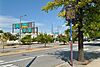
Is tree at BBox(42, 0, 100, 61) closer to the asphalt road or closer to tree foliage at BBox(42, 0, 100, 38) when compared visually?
tree foliage at BBox(42, 0, 100, 38)

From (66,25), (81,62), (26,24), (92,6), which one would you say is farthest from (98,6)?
(26,24)

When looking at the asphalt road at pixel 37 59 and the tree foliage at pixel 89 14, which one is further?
the asphalt road at pixel 37 59

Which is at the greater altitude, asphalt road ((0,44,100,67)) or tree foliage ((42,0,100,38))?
tree foliage ((42,0,100,38))

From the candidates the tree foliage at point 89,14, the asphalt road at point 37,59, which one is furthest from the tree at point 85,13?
the asphalt road at point 37,59

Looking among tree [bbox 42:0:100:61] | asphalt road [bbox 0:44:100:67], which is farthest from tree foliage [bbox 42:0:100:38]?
asphalt road [bbox 0:44:100:67]

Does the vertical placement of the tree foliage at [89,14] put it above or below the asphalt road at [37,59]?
above

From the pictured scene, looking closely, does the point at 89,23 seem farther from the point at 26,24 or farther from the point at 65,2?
the point at 26,24

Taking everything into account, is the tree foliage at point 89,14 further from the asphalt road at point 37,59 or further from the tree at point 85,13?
the asphalt road at point 37,59

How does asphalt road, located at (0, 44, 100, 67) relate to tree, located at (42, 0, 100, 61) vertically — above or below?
below

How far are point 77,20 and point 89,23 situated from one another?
0.96m

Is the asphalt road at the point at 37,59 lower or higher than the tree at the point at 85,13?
lower

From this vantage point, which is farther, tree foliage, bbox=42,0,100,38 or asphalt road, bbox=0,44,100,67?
asphalt road, bbox=0,44,100,67

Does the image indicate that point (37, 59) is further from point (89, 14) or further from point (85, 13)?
point (89, 14)

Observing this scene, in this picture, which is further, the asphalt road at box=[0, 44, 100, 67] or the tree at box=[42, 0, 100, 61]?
the asphalt road at box=[0, 44, 100, 67]
